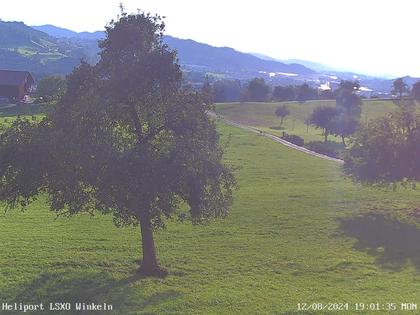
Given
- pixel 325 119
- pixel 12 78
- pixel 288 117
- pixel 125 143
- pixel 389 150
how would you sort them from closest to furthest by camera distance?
pixel 125 143 → pixel 389 150 → pixel 325 119 → pixel 12 78 → pixel 288 117

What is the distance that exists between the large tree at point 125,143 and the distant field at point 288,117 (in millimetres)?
99014

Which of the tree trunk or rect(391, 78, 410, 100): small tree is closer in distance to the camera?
the tree trunk

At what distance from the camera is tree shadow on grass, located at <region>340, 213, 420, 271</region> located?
30.8 m

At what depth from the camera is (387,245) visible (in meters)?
34.1

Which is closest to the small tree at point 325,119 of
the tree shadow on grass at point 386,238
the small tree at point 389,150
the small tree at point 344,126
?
the small tree at point 344,126

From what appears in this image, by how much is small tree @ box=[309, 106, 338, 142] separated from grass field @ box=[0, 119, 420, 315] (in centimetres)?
6841

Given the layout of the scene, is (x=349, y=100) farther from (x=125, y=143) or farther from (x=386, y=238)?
(x=125, y=143)

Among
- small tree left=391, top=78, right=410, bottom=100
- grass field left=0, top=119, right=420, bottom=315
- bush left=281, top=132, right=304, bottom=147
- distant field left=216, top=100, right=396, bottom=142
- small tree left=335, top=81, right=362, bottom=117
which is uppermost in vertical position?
small tree left=391, top=78, right=410, bottom=100

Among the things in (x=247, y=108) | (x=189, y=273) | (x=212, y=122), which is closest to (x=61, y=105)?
(x=212, y=122)

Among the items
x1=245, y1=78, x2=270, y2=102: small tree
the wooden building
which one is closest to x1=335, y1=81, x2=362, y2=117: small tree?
x1=245, y1=78, x2=270, y2=102: small tree

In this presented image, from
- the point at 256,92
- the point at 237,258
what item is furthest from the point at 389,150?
the point at 256,92

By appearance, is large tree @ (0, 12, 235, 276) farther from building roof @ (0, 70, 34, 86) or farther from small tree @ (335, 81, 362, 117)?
small tree @ (335, 81, 362, 117)

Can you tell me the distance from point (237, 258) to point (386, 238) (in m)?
13.9

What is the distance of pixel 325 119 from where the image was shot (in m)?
118
